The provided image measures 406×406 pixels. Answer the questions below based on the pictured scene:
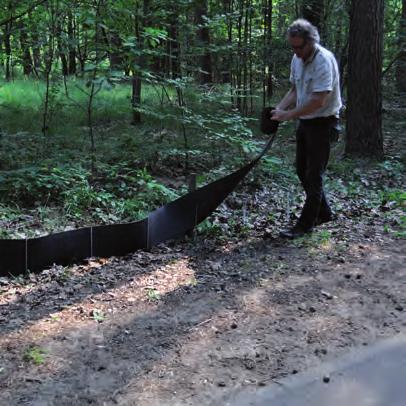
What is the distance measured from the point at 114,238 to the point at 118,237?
4cm

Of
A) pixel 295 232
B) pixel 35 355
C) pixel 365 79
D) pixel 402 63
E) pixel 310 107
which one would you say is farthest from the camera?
pixel 402 63

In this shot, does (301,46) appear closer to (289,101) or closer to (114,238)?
(289,101)

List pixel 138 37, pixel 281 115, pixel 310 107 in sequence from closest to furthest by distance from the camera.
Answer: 1. pixel 310 107
2. pixel 281 115
3. pixel 138 37

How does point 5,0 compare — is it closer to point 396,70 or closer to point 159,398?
point 159,398

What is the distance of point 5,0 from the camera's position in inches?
305

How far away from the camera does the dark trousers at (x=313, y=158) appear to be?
5.00m

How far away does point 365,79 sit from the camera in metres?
8.77

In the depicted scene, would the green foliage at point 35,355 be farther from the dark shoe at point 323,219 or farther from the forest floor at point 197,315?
Answer: the dark shoe at point 323,219

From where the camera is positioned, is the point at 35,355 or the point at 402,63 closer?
the point at 35,355

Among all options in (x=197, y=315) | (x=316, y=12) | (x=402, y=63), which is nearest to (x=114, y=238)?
(x=197, y=315)

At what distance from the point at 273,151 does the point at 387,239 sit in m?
4.29

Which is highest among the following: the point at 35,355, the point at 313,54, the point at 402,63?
the point at 402,63

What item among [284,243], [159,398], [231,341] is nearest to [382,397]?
[231,341]

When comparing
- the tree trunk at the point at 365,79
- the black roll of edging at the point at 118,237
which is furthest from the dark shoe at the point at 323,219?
the tree trunk at the point at 365,79
